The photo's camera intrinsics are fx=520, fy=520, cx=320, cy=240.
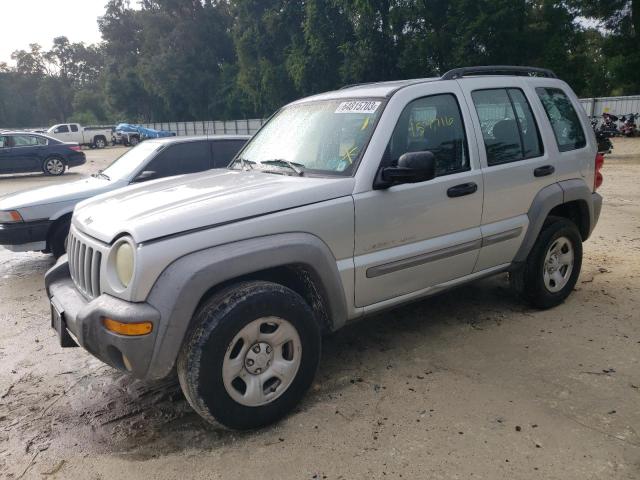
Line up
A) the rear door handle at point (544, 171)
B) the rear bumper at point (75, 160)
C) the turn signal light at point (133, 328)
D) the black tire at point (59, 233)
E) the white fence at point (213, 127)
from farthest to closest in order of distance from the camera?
the white fence at point (213, 127), the rear bumper at point (75, 160), the black tire at point (59, 233), the rear door handle at point (544, 171), the turn signal light at point (133, 328)

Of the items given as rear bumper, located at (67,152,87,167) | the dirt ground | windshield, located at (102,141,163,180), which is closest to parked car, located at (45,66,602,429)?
the dirt ground

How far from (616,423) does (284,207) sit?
7.24 feet

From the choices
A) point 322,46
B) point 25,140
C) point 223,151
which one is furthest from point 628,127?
point 25,140

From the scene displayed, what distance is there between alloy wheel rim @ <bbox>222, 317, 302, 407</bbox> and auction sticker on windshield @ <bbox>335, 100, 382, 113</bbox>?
5.05 ft

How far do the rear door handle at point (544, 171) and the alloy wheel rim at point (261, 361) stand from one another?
2423 millimetres

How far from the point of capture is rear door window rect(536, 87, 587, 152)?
4.36m

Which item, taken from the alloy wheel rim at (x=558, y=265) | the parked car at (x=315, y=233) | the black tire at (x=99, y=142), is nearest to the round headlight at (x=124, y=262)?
the parked car at (x=315, y=233)

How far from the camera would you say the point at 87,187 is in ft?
20.5

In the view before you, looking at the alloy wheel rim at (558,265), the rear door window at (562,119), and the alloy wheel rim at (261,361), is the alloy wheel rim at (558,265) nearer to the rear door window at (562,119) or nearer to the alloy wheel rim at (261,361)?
the rear door window at (562,119)

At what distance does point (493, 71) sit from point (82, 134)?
37389mm

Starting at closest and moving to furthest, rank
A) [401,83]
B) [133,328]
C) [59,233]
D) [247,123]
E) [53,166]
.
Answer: [133,328]
[401,83]
[59,233]
[53,166]
[247,123]

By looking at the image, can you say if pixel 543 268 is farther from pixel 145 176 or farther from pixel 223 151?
pixel 145 176

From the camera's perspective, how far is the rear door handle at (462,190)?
357 cm

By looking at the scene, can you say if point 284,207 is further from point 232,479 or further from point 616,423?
point 616,423
